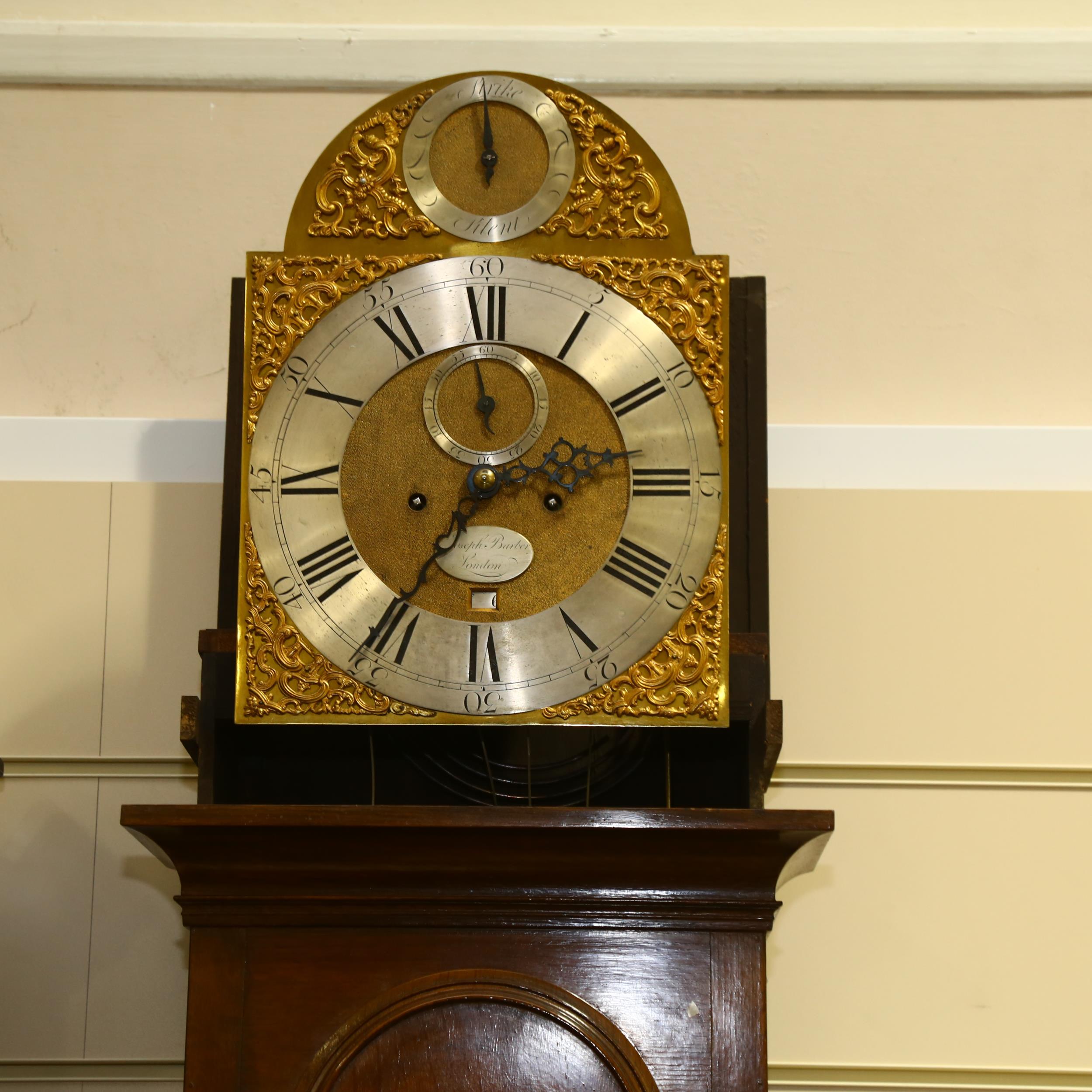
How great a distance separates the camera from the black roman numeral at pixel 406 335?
1.39m

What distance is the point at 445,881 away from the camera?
128cm

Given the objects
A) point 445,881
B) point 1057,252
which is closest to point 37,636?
point 445,881

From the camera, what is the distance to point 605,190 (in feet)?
4.67

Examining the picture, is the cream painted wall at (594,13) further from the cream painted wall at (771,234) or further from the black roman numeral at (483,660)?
the black roman numeral at (483,660)

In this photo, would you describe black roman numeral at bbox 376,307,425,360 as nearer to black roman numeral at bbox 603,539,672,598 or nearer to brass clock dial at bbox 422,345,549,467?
brass clock dial at bbox 422,345,549,467

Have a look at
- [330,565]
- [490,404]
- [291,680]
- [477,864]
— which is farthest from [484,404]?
[477,864]

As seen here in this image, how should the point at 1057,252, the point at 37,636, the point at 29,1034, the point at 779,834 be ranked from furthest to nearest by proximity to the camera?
the point at 1057,252
the point at 37,636
the point at 29,1034
the point at 779,834

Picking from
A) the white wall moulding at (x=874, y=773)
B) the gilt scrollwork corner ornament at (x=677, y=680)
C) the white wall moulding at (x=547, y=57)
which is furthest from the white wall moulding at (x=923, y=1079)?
the white wall moulding at (x=547, y=57)

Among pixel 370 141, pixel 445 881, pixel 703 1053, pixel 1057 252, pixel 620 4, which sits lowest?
pixel 703 1053

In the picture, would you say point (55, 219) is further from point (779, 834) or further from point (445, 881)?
point (779, 834)

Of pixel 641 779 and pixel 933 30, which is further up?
pixel 933 30

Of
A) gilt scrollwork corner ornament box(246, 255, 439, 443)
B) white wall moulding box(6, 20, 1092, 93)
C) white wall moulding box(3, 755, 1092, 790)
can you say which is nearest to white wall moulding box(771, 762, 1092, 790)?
white wall moulding box(3, 755, 1092, 790)

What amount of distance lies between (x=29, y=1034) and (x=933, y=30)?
5.55 ft

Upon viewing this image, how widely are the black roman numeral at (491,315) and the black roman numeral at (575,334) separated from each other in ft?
0.20
